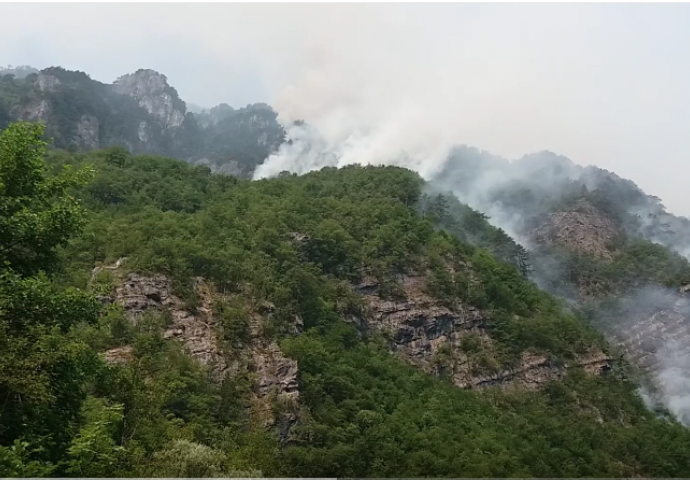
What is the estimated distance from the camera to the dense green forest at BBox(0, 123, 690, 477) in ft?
33.7

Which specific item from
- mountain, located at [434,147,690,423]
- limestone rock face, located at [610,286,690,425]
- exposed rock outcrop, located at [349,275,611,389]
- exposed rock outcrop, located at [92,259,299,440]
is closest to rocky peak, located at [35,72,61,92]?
mountain, located at [434,147,690,423]

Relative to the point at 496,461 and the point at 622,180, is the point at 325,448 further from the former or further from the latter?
the point at 622,180

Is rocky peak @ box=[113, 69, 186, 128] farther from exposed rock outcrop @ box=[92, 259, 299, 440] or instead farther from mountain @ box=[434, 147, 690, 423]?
exposed rock outcrop @ box=[92, 259, 299, 440]

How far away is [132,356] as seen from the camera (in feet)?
108

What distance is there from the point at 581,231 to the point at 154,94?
120 meters

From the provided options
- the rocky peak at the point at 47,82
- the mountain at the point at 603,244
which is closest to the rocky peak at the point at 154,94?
the rocky peak at the point at 47,82

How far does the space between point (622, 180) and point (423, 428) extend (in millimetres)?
100028

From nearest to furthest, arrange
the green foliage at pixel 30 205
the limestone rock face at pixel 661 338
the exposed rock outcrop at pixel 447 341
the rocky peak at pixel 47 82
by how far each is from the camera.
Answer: the green foliage at pixel 30 205
the exposed rock outcrop at pixel 447 341
the limestone rock face at pixel 661 338
the rocky peak at pixel 47 82

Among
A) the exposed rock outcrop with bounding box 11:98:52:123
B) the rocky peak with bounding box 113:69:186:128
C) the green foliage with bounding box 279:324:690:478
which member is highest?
the rocky peak with bounding box 113:69:186:128

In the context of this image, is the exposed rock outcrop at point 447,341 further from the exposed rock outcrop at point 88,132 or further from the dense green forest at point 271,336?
the exposed rock outcrop at point 88,132

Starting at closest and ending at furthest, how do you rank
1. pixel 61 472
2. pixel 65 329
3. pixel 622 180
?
pixel 61 472 < pixel 65 329 < pixel 622 180

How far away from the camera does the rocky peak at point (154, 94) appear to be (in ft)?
510

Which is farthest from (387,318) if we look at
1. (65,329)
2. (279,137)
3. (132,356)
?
(279,137)

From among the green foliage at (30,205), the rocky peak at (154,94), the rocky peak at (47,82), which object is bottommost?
the green foliage at (30,205)
